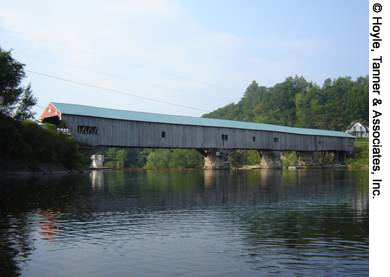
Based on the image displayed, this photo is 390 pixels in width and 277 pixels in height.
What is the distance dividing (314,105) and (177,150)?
139ft

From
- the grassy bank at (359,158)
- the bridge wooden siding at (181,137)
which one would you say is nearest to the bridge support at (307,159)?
the bridge wooden siding at (181,137)

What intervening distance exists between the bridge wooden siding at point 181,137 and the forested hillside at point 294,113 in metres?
22.3

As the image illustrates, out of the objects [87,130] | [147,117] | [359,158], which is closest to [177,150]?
[359,158]

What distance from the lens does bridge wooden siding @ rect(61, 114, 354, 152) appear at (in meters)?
56.8

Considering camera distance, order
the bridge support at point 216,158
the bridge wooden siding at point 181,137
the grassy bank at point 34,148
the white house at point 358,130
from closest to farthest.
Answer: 1. the grassy bank at point 34,148
2. the bridge wooden siding at point 181,137
3. the bridge support at point 216,158
4. the white house at point 358,130

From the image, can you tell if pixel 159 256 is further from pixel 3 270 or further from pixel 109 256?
pixel 3 270

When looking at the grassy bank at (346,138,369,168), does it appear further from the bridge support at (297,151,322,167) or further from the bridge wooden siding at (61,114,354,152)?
the bridge support at (297,151,322,167)

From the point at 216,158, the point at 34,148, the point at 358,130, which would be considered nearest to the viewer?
the point at 34,148

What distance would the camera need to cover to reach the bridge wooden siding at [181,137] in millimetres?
56750

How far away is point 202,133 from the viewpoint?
6931 cm

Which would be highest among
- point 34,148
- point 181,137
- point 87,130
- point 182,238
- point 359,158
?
point 87,130

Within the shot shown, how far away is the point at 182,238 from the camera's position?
47.6 feet

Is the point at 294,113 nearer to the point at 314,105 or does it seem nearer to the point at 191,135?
the point at 314,105

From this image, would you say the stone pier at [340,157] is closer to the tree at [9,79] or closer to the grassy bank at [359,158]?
the grassy bank at [359,158]
